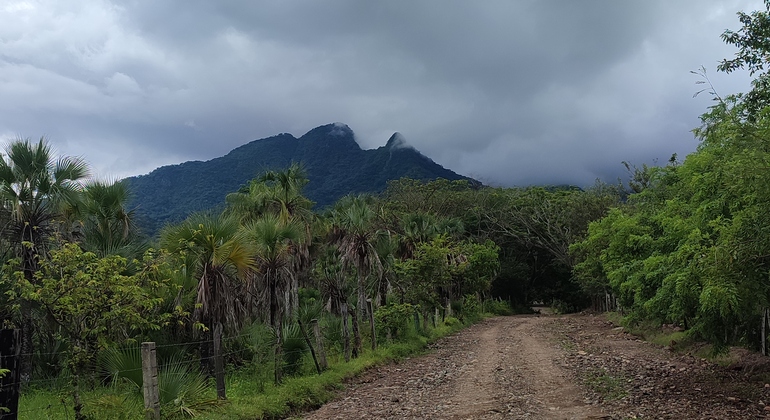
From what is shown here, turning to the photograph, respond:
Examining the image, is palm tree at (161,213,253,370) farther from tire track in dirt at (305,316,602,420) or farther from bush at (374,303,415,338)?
bush at (374,303,415,338)

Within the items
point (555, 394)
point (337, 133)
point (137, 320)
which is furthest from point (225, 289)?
point (337, 133)

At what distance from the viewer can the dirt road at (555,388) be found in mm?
9641

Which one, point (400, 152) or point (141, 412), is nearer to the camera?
point (141, 412)

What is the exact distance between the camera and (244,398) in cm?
1089

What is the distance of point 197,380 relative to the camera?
1027 cm

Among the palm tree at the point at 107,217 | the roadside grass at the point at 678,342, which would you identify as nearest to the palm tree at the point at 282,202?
the palm tree at the point at 107,217

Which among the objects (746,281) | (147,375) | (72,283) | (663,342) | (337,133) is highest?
(337,133)

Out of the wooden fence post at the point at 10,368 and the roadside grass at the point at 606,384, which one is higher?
the wooden fence post at the point at 10,368

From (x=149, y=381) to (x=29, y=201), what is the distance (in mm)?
5909

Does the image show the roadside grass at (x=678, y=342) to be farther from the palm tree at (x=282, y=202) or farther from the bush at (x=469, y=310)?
the palm tree at (x=282, y=202)

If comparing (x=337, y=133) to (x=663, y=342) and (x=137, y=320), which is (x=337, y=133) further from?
(x=137, y=320)

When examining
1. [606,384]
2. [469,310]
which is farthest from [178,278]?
[469,310]

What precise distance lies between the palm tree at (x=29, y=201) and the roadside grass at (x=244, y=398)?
6.41 feet

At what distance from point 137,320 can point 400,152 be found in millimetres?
103140
